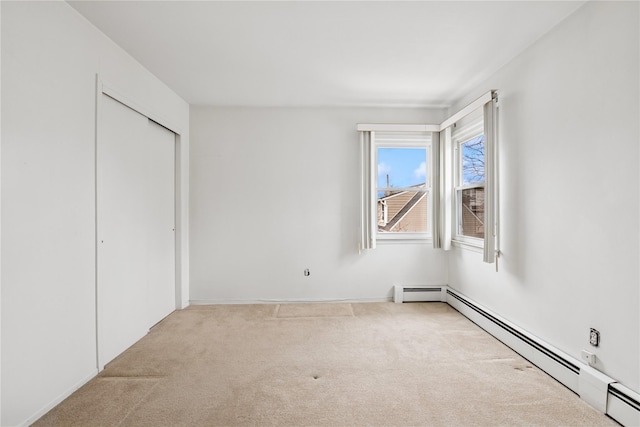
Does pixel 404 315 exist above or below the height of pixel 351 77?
below

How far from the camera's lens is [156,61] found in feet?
9.32

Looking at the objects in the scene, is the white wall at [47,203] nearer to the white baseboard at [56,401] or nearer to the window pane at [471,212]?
the white baseboard at [56,401]

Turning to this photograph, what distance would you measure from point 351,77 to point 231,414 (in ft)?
9.94

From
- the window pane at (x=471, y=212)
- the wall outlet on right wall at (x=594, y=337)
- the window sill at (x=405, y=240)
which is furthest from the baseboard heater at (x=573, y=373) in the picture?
the window sill at (x=405, y=240)

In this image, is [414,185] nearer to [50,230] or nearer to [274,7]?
[274,7]

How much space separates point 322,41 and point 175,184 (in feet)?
8.04

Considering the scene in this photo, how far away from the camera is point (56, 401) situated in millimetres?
1956

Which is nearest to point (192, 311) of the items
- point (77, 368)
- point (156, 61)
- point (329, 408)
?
point (77, 368)

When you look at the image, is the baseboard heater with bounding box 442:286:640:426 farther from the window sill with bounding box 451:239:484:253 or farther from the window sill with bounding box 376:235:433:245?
the window sill with bounding box 376:235:433:245

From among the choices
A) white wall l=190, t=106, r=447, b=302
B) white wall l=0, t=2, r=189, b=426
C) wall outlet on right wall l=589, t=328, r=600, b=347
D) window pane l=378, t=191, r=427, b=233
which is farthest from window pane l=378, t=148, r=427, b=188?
white wall l=0, t=2, r=189, b=426

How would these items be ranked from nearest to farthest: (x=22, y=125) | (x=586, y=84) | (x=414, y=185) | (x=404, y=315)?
(x=22, y=125) < (x=586, y=84) < (x=404, y=315) < (x=414, y=185)

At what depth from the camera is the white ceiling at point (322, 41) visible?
6.85 ft

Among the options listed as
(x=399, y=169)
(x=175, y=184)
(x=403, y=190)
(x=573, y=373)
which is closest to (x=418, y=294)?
(x=403, y=190)

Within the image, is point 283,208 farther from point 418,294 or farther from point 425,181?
point 418,294
